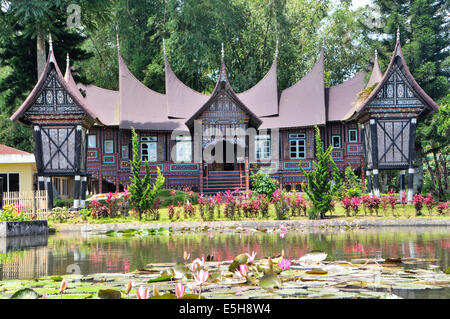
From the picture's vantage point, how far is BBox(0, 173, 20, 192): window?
85.4ft

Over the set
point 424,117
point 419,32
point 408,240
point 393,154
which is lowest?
point 408,240

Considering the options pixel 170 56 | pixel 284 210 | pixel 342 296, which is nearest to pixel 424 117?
pixel 284 210

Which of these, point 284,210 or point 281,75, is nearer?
point 284,210

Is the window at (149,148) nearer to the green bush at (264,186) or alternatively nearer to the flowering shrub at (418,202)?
the green bush at (264,186)

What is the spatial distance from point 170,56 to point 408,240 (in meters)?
25.4

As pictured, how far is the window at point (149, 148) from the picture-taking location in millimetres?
29531

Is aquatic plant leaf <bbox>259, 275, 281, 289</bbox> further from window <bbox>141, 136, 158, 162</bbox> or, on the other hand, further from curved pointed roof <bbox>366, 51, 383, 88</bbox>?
window <bbox>141, 136, 158, 162</bbox>

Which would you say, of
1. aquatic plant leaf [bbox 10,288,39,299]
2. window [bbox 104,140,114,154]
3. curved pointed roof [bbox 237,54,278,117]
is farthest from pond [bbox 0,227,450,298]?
curved pointed roof [bbox 237,54,278,117]

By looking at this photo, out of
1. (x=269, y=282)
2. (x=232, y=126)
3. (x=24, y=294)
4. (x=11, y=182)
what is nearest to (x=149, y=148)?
(x=232, y=126)

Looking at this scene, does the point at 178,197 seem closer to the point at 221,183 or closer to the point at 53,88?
the point at 221,183

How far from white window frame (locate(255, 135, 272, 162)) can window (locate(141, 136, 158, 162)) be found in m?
5.31

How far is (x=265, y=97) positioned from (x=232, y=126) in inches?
241
